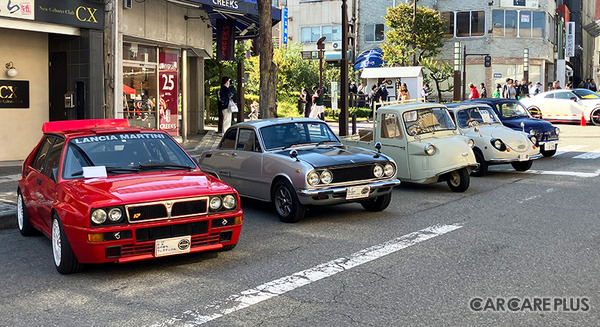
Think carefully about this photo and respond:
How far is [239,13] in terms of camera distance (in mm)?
20766

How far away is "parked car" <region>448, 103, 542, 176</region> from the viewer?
546 inches

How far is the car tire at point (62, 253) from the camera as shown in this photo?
21.8ft

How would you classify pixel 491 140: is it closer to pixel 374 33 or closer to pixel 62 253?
pixel 62 253

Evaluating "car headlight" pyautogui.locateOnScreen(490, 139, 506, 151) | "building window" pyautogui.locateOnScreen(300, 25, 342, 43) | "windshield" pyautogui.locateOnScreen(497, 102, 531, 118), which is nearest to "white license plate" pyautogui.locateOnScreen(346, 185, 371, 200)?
"car headlight" pyautogui.locateOnScreen(490, 139, 506, 151)

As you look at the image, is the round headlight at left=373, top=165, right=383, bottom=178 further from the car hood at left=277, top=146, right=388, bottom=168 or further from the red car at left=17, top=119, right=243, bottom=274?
the red car at left=17, top=119, right=243, bottom=274

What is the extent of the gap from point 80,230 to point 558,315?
4.17 meters

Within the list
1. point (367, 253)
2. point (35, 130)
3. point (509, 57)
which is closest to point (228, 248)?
point (367, 253)

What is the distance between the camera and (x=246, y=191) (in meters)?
10.5

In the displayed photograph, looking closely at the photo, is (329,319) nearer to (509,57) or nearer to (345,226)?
(345,226)

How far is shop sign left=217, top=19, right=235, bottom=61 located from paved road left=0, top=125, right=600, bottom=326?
1379cm

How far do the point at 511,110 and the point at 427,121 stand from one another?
507 cm

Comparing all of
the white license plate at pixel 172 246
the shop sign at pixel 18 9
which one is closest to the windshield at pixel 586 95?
the shop sign at pixel 18 9

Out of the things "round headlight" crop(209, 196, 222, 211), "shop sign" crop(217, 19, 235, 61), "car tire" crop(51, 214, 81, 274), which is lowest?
"car tire" crop(51, 214, 81, 274)

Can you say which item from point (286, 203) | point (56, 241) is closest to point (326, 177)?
point (286, 203)
